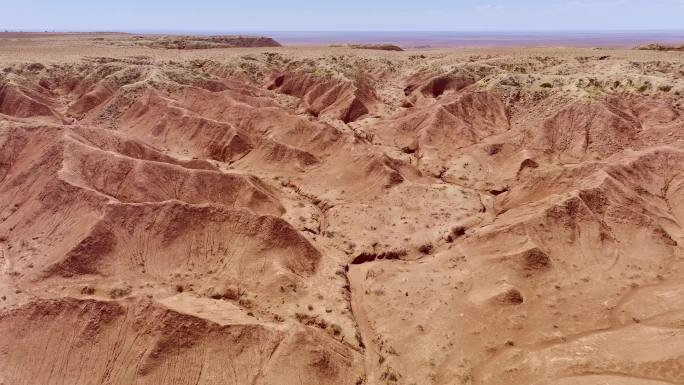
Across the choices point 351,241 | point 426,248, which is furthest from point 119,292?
point 426,248

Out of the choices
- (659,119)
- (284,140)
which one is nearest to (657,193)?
(659,119)

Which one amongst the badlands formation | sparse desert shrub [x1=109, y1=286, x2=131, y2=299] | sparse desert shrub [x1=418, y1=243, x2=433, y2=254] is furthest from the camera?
sparse desert shrub [x1=418, y1=243, x2=433, y2=254]

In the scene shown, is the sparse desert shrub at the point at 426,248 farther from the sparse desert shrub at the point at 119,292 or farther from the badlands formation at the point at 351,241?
the sparse desert shrub at the point at 119,292

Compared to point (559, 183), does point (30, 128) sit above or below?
above

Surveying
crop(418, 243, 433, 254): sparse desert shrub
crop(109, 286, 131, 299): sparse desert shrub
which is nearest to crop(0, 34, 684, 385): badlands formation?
crop(109, 286, 131, 299): sparse desert shrub

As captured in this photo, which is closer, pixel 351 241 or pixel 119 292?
pixel 119 292

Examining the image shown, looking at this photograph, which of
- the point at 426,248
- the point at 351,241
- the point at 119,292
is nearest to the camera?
the point at 119,292

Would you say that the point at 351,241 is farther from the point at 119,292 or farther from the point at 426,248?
the point at 119,292

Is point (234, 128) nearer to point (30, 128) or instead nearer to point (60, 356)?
point (30, 128)

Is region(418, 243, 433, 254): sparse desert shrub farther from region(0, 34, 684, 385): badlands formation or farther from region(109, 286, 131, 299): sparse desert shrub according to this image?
region(109, 286, 131, 299): sparse desert shrub
